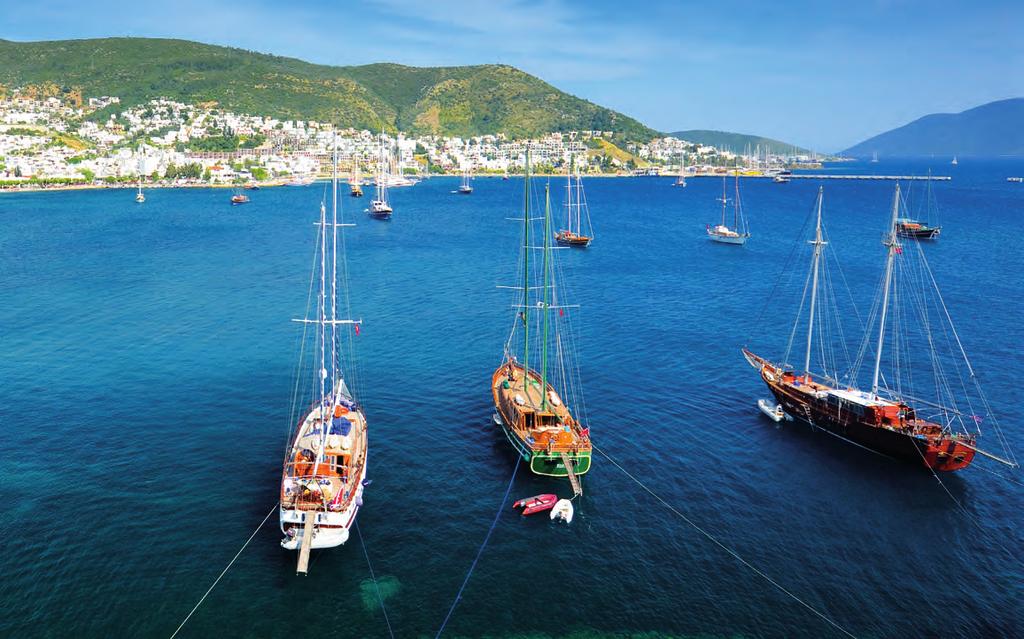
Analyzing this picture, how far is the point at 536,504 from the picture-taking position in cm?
3759

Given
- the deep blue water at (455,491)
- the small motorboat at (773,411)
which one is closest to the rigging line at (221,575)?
the deep blue water at (455,491)

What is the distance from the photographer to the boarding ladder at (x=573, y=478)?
1528 inches

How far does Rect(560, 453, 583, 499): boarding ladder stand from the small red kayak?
1.35 meters

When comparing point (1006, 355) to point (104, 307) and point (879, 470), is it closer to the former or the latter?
point (879, 470)

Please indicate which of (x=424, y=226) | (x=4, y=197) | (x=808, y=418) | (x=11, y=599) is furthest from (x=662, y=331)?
(x=4, y=197)

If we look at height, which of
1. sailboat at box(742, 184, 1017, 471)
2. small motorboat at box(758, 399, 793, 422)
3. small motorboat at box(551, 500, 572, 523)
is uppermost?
sailboat at box(742, 184, 1017, 471)

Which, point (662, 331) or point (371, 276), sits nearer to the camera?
point (662, 331)

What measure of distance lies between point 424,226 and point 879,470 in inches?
4919

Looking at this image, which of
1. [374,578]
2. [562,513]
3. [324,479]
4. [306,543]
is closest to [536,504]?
[562,513]

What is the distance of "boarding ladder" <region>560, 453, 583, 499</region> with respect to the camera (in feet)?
127

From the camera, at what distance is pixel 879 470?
139 feet

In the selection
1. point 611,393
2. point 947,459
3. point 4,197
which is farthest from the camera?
point 4,197

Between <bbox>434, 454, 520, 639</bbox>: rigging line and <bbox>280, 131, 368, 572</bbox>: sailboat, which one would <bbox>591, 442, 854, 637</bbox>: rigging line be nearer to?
<bbox>434, 454, 520, 639</bbox>: rigging line

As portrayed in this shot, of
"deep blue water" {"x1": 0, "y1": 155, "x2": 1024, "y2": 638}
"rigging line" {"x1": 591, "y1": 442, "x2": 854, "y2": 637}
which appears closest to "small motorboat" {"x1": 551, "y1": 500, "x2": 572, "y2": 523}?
"deep blue water" {"x1": 0, "y1": 155, "x2": 1024, "y2": 638}
